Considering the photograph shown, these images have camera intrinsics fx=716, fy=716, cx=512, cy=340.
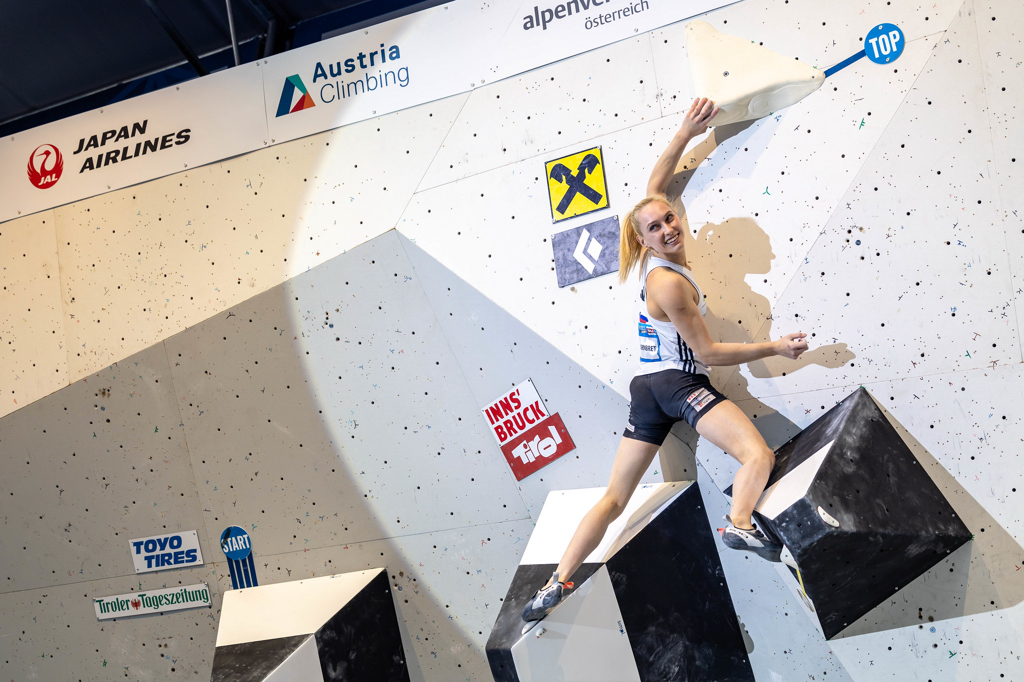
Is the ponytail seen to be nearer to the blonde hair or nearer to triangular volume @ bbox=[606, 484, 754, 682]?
the blonde hair

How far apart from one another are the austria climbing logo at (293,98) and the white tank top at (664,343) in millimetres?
1585

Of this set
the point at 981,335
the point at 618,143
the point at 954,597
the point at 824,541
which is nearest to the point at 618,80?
the point at 618,143

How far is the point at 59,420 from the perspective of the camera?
10.1 feet

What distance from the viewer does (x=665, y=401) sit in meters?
2.10

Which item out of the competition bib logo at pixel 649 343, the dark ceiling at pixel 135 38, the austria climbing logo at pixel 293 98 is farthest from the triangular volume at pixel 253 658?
the dark ceiling at pixel 135 38

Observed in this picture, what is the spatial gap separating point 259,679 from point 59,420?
153 cm

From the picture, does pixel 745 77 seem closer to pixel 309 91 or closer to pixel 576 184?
pixel 576 184

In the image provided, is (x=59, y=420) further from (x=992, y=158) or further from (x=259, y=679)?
(x=992, y=158)

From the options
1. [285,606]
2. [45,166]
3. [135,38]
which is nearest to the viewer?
[285,606]

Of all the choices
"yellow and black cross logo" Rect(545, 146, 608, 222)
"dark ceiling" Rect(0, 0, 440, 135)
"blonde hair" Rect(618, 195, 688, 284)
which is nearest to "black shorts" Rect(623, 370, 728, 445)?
"blonde hair" Rect(618, 195, 688, 284)

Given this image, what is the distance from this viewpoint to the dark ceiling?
10.4 ft

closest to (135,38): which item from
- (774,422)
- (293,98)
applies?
(293,98)

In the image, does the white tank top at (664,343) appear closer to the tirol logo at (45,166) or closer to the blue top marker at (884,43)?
the blue top marker at (884,43)

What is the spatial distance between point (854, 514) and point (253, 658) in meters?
2.02
